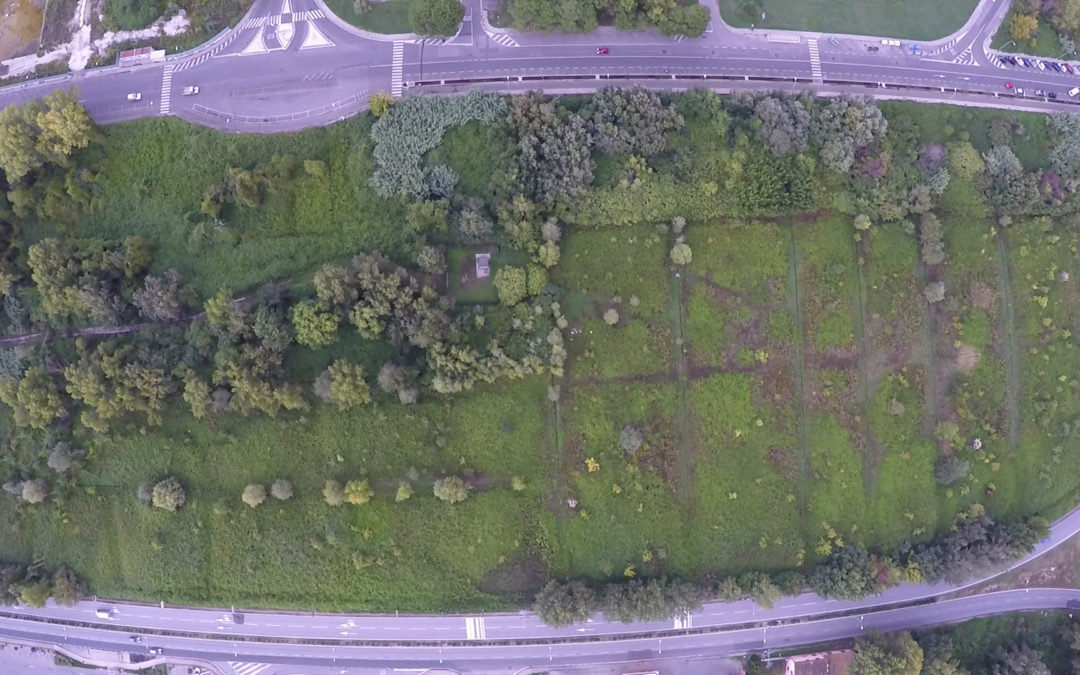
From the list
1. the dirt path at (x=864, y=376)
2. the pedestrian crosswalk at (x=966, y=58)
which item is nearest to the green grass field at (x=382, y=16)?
the dirt path at (x=864, y=376)

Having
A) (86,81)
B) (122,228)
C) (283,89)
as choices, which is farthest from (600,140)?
(86,81)

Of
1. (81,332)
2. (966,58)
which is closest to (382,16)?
(81,332)

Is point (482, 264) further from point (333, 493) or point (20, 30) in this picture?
point (20, 30)

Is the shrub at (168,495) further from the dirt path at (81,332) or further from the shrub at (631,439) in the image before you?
the shrub at (631,439)

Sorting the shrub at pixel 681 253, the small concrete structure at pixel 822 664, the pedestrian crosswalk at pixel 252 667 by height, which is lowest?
the small concrete structure at pixel 822 664

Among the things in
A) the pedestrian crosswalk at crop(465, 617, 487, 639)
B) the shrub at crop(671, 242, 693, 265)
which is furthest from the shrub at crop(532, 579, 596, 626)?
the shrub at crop(671, 242, 693, 265)

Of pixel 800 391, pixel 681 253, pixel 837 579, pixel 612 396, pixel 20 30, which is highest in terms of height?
pixel 20 30

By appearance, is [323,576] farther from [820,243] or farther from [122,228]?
[820,243]
